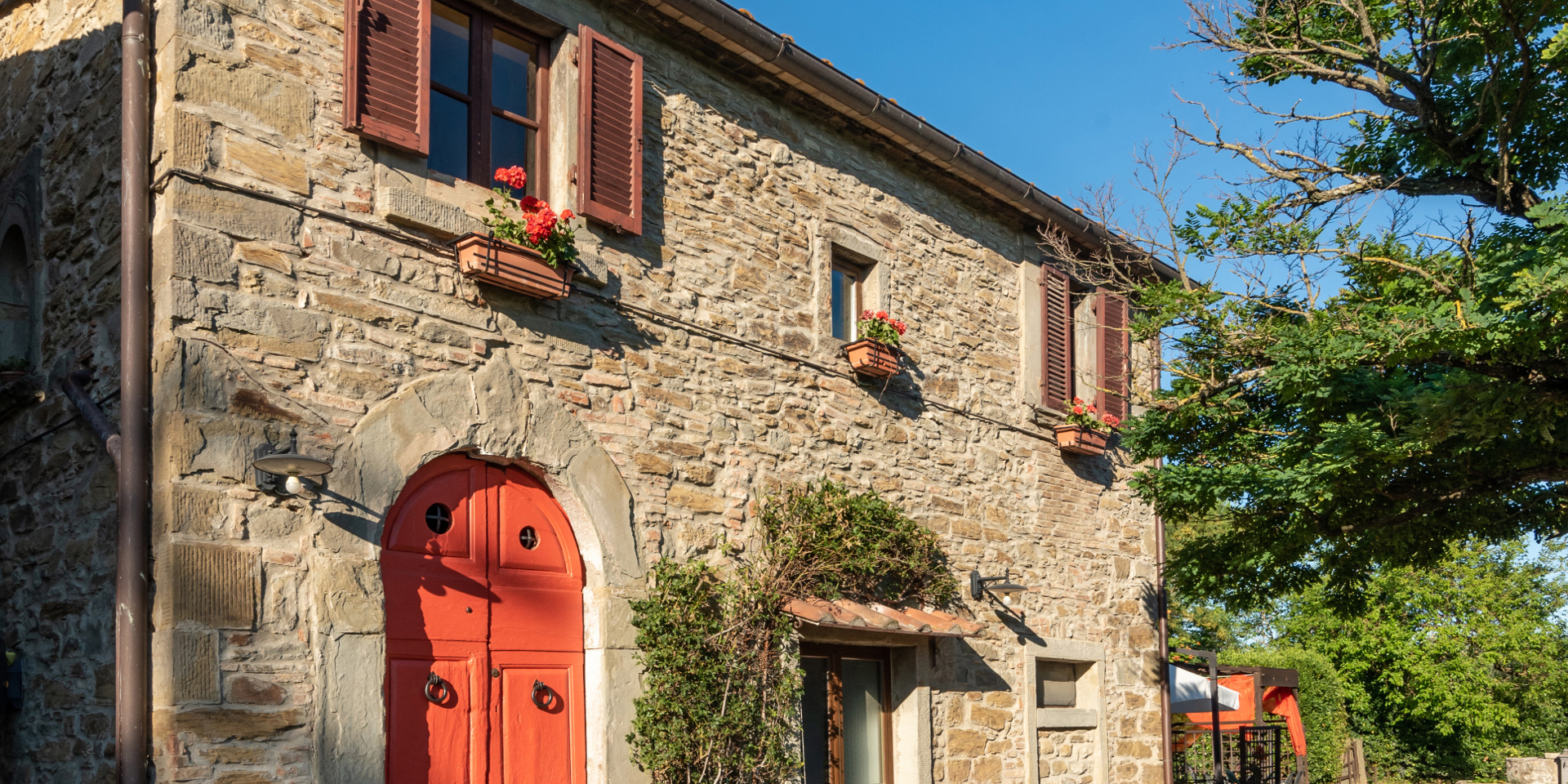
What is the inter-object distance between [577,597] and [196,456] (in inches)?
81.7

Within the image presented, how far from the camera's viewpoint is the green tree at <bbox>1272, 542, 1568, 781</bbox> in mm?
19156

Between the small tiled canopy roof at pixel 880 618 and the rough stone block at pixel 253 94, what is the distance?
3684mm

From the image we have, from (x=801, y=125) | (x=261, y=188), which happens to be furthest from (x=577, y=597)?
(x=801, y=125)

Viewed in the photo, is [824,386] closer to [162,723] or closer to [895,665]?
[895,665]

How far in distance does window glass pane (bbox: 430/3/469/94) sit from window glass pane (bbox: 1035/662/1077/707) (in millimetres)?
6023

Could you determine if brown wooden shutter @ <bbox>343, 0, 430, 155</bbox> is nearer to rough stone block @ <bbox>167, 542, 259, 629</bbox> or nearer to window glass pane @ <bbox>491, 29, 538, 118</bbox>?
window glass pane @ <bbox>491, 29, 538, 118</bbox>

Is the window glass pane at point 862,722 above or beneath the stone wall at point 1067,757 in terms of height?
above

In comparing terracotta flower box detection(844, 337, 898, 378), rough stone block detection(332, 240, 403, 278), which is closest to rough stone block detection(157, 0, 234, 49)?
rough stone block detection(332, 240, 403, 278)

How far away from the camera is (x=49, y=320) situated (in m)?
5.75

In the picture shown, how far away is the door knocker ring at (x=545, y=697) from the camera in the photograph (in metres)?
5.85

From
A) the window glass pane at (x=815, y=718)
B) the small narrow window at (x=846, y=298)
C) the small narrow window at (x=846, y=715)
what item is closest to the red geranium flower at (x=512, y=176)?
the small narrow window at (x=846, y=298)

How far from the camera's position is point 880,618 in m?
7.33

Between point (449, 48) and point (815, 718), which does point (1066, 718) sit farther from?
point (449, 48)

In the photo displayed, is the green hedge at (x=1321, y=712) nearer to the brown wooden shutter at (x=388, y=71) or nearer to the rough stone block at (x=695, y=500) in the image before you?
the rough stone block at (x=695, y=500)
